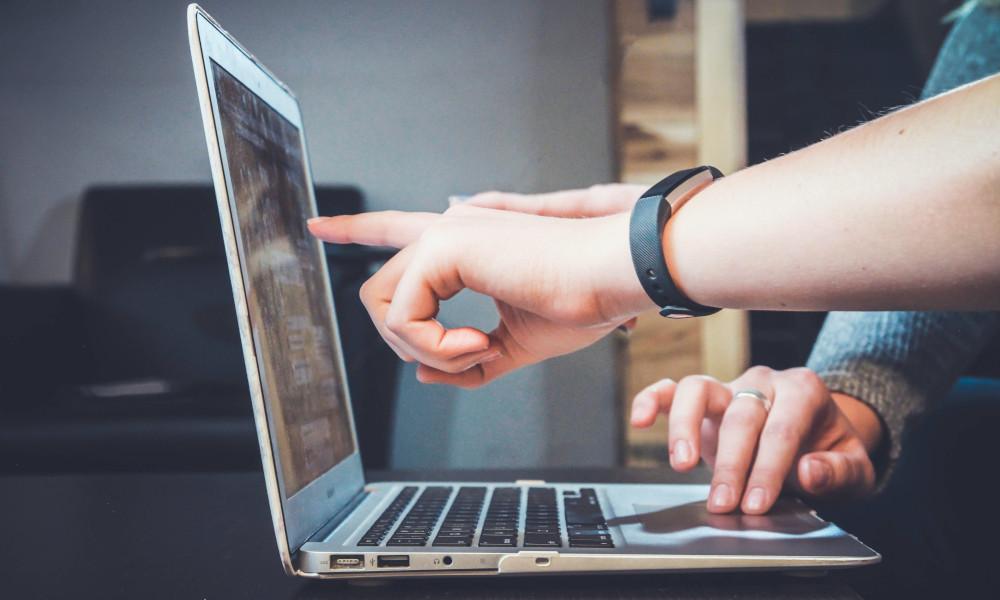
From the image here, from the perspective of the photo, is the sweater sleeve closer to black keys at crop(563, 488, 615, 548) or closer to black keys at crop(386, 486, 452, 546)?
black keys at crop(563, 488, 615, 548)

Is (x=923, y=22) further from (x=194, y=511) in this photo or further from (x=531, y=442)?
(x=194, y=511)

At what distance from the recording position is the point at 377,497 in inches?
28.9

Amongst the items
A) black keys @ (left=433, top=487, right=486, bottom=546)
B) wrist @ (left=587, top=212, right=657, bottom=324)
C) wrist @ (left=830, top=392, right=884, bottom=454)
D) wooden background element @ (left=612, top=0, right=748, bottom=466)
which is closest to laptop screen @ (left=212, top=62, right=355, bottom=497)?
black keys @ (left=433, top=487, right=486, bottom=546)

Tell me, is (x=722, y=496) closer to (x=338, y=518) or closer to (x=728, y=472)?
(x=728, y=472)

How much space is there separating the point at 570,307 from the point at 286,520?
25cm

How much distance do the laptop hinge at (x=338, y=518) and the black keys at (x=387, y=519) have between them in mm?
38

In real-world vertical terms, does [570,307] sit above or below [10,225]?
below

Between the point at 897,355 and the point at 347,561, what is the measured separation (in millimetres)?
701

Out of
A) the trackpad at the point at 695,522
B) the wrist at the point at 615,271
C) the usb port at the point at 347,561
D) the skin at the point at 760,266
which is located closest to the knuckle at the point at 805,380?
the skin at the point at 760,266

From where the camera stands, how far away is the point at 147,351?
4.32 ft

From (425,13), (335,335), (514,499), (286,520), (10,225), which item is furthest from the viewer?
(10,225)

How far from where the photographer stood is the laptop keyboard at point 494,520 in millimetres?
522

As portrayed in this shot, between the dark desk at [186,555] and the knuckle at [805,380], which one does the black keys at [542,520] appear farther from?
the knuckle at [805,380]

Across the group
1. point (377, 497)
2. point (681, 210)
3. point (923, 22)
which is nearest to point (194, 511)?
point (377, 497)
